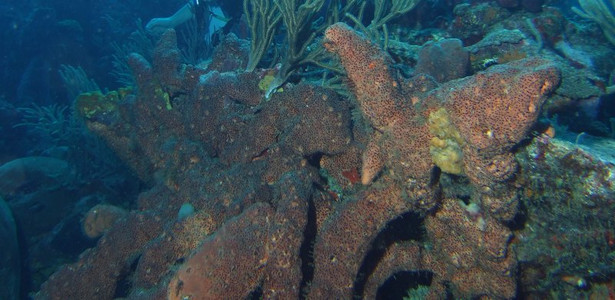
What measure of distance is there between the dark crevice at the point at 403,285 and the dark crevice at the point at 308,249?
739 mm

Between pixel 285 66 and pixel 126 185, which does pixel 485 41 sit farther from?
pixel 126 185

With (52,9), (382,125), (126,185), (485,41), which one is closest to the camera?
(382,125)

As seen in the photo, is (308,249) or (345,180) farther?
(345,180)

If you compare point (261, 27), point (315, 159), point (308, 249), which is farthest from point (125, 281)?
point (261, 27)

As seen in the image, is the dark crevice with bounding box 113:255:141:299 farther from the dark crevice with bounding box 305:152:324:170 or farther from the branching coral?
the branching coral

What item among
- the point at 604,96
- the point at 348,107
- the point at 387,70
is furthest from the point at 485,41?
the point at 387,70

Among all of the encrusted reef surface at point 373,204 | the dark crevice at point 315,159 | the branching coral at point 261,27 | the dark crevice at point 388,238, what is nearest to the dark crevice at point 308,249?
the encrusted reef surface at point 373,204

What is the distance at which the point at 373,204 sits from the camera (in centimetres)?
263

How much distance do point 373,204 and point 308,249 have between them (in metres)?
0.71

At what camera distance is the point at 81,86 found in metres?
7.98

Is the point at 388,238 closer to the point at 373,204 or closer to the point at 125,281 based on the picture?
the point at 373,204

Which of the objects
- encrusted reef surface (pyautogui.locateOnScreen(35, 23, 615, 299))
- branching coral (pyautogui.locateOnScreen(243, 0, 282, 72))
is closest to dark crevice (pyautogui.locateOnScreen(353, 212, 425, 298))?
encrusted reef surface (pyautogui.locateOnScreen(35, 23, 615, 299))

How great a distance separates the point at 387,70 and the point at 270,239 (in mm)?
1635

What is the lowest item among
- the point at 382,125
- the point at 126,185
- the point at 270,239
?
the point at 126,185
